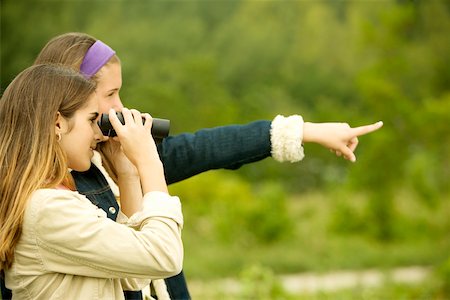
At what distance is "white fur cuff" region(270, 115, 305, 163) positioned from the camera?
1667 mm

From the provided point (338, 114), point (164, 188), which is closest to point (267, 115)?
point (338, 114)

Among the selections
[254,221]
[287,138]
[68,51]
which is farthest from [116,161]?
[254,221]

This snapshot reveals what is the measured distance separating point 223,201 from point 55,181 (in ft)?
21.1

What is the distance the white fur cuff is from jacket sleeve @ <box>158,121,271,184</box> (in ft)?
0.07

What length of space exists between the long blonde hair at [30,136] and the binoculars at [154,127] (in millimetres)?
62

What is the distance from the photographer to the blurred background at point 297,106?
233 inches

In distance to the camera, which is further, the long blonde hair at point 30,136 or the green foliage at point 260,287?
the green foliage at point 260,287

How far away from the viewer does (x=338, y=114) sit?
356 inches

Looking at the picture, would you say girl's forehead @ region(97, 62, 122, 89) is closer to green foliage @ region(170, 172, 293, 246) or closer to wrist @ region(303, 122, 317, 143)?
wrist @ region(303, 122, 317, 143)

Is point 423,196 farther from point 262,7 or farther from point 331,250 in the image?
point 262,7

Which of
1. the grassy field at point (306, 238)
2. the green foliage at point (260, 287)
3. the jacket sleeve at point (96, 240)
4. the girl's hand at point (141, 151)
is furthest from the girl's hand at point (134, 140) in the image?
the grassy field at point (306, 238)

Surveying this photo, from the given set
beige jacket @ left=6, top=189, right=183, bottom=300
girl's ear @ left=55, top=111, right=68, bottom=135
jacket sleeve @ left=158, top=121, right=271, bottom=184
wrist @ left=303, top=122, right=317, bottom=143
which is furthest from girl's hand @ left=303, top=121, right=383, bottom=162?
girl's ear @ left=55, top=111, right=68, bottom=135

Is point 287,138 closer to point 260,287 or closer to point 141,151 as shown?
point 141,151

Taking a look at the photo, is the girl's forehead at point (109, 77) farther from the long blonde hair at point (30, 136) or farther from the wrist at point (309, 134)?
the wrist at point (309, 134)
